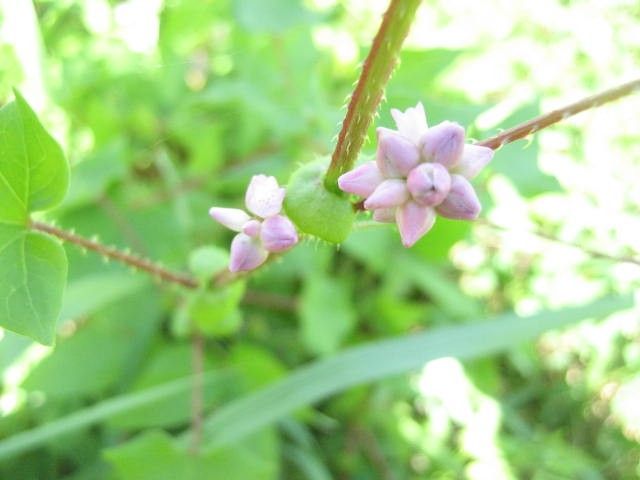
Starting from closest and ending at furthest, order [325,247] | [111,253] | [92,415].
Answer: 1. [111,253]
2. [92,415]
3. [325,247]

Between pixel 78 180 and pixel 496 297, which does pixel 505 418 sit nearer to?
pixel 496 297

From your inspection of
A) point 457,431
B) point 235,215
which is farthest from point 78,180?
point 457,431

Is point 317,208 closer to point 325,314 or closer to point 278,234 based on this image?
point 278,234

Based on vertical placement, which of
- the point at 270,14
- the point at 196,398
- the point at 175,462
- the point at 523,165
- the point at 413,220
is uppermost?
the point at 270,14

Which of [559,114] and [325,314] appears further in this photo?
[325,314]


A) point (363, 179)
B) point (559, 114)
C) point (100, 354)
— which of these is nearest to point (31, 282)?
point (363, 179)

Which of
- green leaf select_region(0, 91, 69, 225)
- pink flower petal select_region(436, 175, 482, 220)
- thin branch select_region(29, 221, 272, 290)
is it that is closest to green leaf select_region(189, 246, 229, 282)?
thin branch select_region(29, 221, 272, 290)
